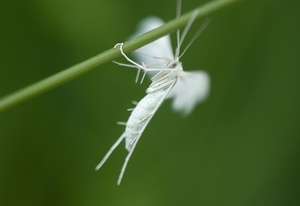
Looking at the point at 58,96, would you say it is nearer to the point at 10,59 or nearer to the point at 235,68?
the point at 10,59

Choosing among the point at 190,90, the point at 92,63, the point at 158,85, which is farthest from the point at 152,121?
the point at 92,63

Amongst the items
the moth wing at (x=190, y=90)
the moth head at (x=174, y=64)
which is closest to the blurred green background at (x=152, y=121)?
the moth wing at (x=190, y=90)

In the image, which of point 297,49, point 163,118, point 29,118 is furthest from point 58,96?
point 297,49

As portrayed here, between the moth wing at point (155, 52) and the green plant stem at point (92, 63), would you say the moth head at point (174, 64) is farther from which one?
the green plant stem at point (92, 63)

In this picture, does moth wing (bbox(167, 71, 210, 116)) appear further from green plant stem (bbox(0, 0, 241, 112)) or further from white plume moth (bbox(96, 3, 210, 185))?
green plant stem (bbox(0, 0, 241, 112))

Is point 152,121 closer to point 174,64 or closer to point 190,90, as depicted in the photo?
point 190,90

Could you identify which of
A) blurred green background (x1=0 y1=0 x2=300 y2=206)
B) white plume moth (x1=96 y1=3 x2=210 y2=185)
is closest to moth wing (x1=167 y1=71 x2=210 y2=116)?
white plume moth (x1=96 y1=3 x2=210 y2=185)

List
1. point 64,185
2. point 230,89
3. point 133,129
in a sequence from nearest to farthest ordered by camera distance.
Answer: point 133,129 → point 64,185 → point 230,89
